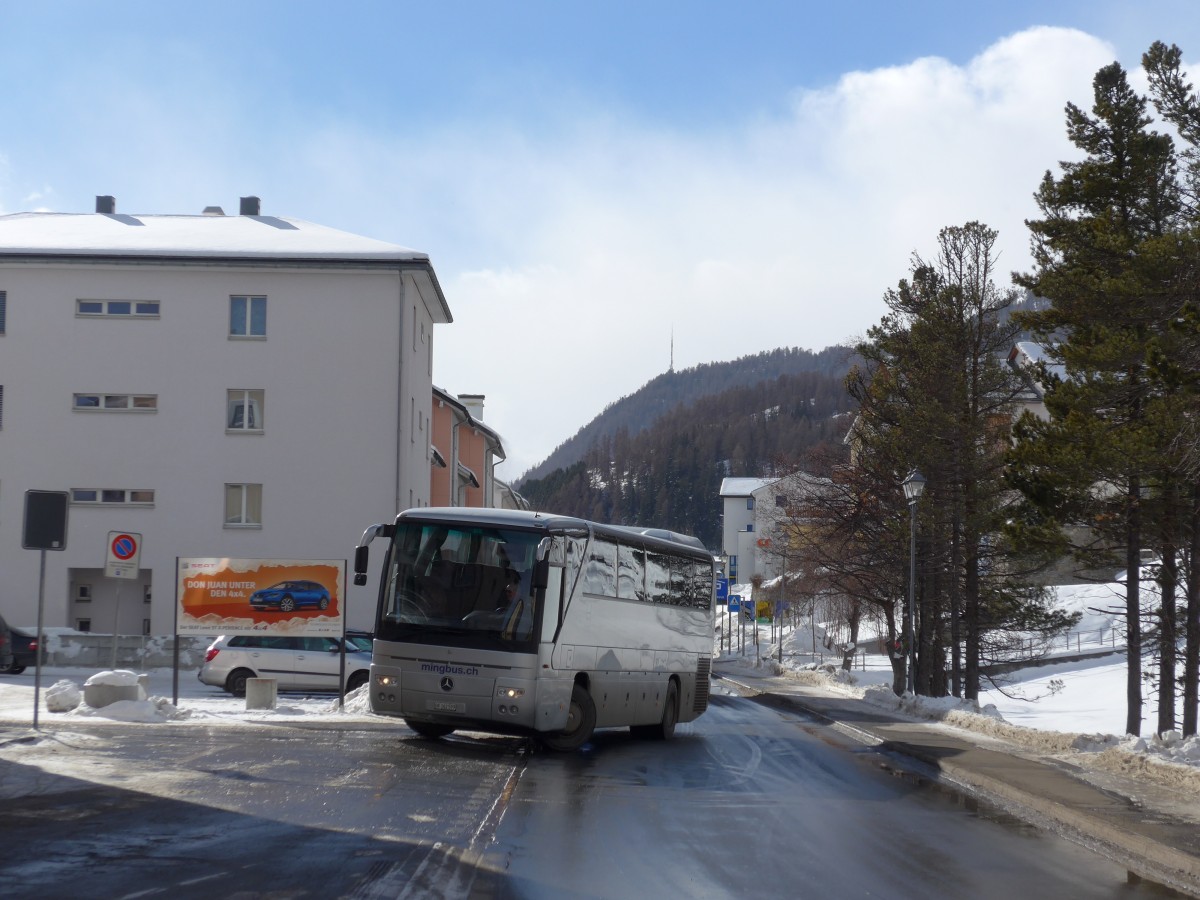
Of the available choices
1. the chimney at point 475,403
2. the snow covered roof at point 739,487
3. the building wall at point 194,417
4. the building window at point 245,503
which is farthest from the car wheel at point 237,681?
the snow covered roof at point 739,487

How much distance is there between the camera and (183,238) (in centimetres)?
4275

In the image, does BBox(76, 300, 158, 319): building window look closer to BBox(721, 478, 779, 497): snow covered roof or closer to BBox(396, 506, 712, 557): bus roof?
BBox(396, 506, 712, 557): bus roof

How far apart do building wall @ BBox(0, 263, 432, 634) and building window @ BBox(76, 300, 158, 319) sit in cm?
20

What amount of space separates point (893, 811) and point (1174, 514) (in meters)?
15.5

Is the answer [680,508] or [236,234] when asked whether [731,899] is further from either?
[680,508]

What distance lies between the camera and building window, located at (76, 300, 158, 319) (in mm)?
41344


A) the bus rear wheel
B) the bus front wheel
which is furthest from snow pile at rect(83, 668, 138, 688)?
the bus rear wheel

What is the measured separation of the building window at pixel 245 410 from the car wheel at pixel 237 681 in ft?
52.7

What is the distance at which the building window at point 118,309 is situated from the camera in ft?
Result: 136

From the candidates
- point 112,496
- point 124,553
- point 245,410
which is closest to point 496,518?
point 124,553

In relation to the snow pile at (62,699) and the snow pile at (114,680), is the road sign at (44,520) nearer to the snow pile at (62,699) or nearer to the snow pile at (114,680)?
the snow pile at (114,680)

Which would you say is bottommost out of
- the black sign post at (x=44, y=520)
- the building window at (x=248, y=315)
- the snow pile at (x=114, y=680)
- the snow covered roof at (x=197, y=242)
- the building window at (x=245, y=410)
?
the snow pile at (x=114, y=680)

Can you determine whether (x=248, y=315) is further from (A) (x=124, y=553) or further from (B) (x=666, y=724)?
(B) (x=666, y=724)

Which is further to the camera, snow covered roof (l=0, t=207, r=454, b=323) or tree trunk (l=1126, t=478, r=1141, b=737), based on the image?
snow covered roof (l=0, t=207, r=454, b=323)
